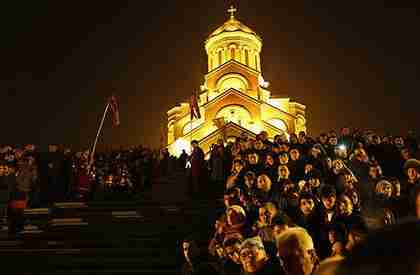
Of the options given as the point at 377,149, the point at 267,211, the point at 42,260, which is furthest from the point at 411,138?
the point at 42,260

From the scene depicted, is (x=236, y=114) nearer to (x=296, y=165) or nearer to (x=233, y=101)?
(x=233, y=101)

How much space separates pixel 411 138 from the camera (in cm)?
1184

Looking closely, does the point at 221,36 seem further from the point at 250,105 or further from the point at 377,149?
the point at 377,149

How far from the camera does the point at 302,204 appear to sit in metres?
6.18

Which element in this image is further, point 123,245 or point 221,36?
point 221,36

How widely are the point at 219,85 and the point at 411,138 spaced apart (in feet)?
115

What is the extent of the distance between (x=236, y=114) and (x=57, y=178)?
1197 inches

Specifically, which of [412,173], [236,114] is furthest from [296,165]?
[236,114]

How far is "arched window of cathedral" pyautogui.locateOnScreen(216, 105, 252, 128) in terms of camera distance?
1587 inches

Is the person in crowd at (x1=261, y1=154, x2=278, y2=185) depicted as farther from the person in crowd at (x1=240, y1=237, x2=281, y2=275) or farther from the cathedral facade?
the cathedral facade

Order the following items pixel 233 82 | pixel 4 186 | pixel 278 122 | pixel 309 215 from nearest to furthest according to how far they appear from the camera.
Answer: pixel 309 215 → pixel 4 186 → pixel 278 122 → pixel 233 82

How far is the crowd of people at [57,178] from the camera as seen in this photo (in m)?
9.41

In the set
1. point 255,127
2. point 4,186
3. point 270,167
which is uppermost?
point 255,127

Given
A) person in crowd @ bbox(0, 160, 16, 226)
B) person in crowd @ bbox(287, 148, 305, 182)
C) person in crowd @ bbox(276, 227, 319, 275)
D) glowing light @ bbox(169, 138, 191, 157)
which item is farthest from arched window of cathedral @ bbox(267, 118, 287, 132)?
person in crowd @ bbox(276, 227, 319, 275)
